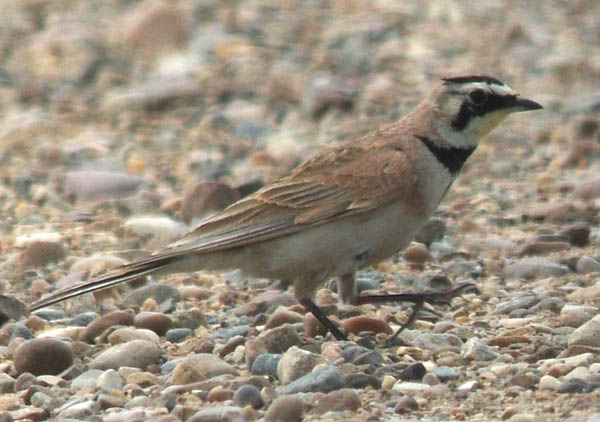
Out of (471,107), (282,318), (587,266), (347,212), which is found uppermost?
(471,107)

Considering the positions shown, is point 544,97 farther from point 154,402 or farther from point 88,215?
point 154,402

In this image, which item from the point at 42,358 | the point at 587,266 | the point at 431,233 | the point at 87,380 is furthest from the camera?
the point at 431,233

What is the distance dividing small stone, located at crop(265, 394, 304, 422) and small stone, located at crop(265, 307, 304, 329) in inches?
54.1

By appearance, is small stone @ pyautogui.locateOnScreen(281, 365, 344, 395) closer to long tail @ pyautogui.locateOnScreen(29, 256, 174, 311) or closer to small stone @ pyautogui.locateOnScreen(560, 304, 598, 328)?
long tail @ pyautogui.locateOnScreen(29, 256, 174, 311)

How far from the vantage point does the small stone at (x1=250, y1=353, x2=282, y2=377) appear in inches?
243

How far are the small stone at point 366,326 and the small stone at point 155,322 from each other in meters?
0.88

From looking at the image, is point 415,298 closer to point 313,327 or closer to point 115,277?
point 313,327

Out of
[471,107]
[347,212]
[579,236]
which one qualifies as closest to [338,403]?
[347,212]

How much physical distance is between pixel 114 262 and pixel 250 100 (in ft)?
13.1

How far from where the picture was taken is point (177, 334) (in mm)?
6965

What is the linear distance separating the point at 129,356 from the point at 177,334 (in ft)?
1.73

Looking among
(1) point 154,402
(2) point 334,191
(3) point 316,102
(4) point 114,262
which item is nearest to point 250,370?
(1) point 154,402

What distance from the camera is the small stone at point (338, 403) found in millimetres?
5582

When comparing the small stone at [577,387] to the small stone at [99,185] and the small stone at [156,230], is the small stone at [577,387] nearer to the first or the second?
the small stone at [156,230]
